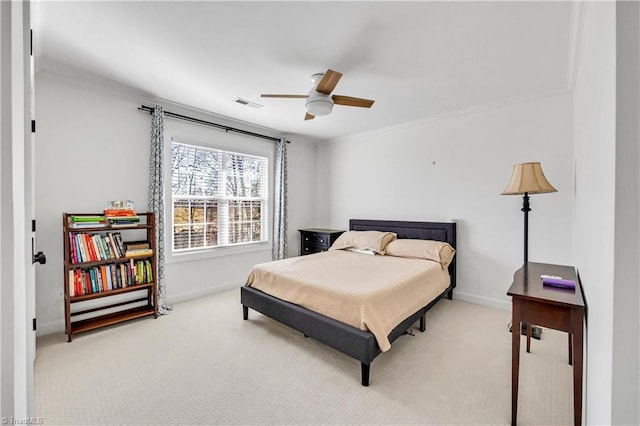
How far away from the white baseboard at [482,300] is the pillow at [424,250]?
0.62m

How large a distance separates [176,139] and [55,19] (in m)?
1.69

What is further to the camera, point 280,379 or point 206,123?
point 206,123

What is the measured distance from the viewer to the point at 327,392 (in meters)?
1.89

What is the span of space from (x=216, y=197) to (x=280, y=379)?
9.11 ft

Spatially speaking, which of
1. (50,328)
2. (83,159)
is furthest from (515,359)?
(83,159)

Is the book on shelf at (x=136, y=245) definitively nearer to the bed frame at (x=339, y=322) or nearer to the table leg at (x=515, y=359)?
the bed frame at (x=339, y=322)

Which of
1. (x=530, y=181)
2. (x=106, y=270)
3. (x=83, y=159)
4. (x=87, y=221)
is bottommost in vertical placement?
(x=106, y=270)

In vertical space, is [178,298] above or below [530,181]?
below

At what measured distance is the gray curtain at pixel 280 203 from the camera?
4668 millimetres

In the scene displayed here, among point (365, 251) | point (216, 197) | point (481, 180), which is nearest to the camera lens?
point (481, 180)

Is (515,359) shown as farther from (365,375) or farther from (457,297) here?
(457,297)

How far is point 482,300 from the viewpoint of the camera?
354 cm
